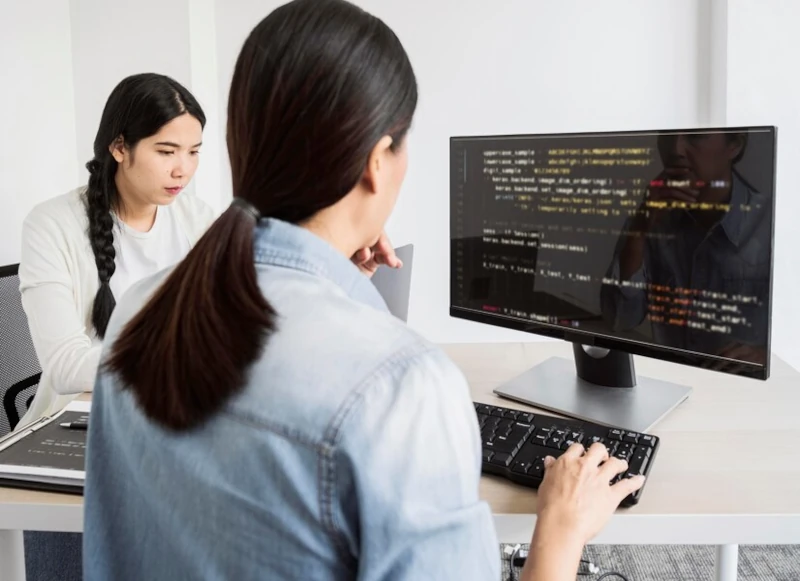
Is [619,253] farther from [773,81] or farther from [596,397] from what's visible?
[773,81]

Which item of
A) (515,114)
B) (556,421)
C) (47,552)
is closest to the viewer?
(556,421)

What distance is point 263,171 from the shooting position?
619 mm

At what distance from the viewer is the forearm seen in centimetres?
70

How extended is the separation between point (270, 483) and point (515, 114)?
2491 mm

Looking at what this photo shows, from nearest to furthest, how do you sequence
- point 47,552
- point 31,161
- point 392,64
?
point 392,64, point 47,552, point 31,161

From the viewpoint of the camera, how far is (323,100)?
0.60m

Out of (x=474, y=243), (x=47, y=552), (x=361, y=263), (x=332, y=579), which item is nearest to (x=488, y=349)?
(x=474, y=243)

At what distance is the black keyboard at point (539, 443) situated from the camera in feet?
3.00

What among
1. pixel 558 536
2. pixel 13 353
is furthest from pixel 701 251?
pixel 13 353

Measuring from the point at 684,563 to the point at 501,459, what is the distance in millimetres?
1275

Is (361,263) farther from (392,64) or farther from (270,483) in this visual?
(270,483)

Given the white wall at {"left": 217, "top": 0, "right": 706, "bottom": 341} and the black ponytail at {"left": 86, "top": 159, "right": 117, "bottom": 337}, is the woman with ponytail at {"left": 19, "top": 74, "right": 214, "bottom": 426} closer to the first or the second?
the black ponytail at {"left": 86, "top": 159, "right": 117, "bottom": 337}

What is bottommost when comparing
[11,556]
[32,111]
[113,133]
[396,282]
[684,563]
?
[684,563]

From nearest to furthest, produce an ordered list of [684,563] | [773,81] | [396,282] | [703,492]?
[703,492], [396,282], [684,563], [773,81]
